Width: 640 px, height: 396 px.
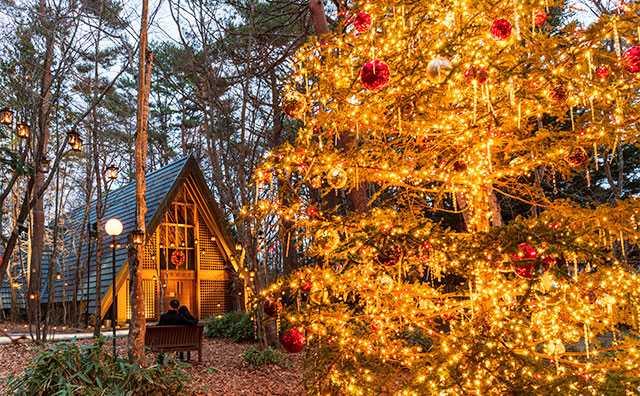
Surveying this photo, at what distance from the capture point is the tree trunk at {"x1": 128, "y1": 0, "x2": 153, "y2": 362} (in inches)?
250

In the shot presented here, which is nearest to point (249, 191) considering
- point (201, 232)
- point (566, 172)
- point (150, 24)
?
point (150, 24)

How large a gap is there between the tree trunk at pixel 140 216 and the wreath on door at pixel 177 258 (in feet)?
33.6

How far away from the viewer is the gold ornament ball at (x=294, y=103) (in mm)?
4348

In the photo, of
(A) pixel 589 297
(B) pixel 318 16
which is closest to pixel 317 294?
(A) pixel 589 297

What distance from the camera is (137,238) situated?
6.52 m

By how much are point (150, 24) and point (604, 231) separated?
9.05 m

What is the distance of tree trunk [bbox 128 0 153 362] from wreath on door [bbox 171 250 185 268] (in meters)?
10.2

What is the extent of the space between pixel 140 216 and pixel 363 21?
15.2 ft

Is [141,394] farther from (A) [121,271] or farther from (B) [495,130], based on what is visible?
(A) [121,271]

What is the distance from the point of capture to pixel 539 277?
9.41 feet

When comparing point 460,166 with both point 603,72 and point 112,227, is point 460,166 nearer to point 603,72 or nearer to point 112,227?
point 603,72

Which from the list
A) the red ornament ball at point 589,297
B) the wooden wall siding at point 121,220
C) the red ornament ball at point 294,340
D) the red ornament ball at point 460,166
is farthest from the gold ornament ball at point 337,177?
the wooden wall siding at point 121,220

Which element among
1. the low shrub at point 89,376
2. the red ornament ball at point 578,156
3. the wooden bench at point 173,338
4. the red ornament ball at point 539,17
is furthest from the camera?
the wooden bench at point 173,338

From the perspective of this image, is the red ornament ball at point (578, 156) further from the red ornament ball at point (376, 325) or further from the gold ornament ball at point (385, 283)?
the red ornament ball at point (376, 325)
